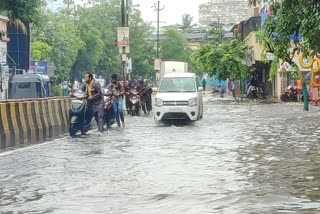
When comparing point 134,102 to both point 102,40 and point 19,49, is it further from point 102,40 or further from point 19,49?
point 102,40

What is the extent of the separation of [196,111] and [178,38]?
74.8 m

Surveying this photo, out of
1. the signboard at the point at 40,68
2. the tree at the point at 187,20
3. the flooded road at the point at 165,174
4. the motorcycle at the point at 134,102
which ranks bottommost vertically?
the flooded road at the point at 165,174

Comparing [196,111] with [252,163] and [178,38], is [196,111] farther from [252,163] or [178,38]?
[178,38]

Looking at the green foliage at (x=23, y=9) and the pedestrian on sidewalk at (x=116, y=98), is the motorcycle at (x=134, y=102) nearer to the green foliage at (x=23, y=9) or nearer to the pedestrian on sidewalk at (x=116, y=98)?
the green foliage at (x=23, y=9)

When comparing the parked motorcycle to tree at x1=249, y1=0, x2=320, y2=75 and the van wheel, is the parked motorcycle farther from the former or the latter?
tree at x1=249, y1=0, x2=320, y2=75

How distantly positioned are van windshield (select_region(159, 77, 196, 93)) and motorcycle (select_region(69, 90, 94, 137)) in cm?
534

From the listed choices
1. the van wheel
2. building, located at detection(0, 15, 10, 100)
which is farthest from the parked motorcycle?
the van wheel

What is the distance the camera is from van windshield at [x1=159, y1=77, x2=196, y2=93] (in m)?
23.8

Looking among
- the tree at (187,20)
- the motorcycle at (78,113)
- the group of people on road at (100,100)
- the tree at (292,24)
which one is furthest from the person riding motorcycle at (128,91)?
the tree at (187,20)

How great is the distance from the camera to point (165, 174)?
36.6 ft

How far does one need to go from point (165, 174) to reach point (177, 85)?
13042mm

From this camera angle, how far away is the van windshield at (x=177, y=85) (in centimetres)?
2383

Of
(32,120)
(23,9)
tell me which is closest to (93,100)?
(32,120)

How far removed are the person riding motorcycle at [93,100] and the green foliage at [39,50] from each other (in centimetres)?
4184
